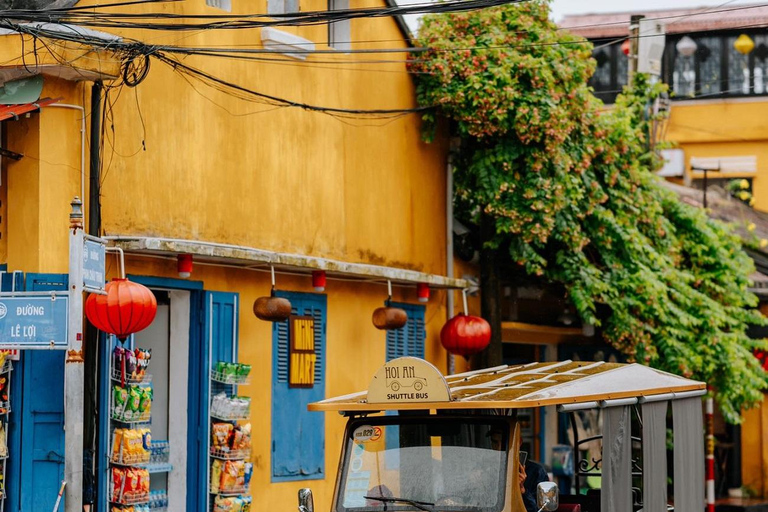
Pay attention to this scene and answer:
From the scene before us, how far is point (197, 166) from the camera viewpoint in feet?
43.7

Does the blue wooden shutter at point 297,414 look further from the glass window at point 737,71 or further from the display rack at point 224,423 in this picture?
the glass window at point 737,71

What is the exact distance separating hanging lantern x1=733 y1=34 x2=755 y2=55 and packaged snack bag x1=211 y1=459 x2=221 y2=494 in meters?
18.5

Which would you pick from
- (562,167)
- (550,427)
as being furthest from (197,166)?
(550,427)

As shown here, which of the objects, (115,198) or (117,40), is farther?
(115,198)

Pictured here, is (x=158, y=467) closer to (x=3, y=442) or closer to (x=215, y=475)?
(x=215, y=475)

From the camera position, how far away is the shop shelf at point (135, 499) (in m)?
11.8

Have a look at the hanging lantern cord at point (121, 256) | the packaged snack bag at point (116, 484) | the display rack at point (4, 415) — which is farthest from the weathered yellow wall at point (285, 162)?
the packaged snack bag at point (116, 484)

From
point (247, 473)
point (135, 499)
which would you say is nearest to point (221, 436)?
point (247, 473)

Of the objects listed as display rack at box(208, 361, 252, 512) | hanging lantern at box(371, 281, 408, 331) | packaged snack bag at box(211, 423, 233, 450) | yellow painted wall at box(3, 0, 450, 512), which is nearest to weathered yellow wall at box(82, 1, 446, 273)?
yellow painted wall at box(3, 0, 450, 512)

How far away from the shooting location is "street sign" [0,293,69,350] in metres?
9.80

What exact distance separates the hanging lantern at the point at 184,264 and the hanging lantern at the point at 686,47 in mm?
18508

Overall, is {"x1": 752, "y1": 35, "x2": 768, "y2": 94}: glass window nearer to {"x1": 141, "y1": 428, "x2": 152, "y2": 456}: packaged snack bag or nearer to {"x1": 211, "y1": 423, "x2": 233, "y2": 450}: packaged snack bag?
{"x1": 211, "y1": 423, "x2": 233, "y2": 450}: packaged snack bag

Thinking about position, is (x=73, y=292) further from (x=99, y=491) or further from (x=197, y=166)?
(x=197, y=166)

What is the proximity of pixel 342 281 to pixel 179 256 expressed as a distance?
328 cm
